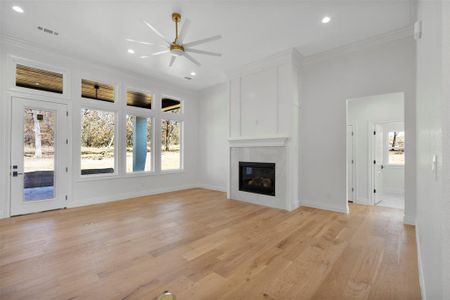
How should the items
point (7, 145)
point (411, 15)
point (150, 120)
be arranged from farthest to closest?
point (150, 120)
point (7, 145)
point (411, 15)

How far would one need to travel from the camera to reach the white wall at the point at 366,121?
4918 mm

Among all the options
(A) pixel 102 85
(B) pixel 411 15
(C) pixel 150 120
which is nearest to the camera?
(B) pixel 411 15

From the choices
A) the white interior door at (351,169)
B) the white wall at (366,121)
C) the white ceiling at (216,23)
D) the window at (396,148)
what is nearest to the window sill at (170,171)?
the white ceiling at (216,23)

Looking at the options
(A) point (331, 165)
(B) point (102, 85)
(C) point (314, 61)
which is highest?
(C) point (314, 61)

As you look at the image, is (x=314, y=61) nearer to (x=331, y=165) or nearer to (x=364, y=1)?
(x=364, y=1)

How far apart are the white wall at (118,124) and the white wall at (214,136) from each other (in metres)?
0.27

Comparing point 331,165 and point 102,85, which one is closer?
point 331,165

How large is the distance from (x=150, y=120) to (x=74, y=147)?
84.1 inches

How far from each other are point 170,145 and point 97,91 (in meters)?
2.57

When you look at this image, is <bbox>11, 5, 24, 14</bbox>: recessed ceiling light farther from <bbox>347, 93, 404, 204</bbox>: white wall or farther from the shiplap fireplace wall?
<bbox>347, 93, 404, 204</bbox>: white wall

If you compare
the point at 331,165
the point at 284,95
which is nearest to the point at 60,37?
the point at 284,95

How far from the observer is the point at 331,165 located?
4438 millimetres

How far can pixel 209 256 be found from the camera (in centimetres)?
247

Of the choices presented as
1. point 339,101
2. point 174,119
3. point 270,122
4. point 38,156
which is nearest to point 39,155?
point 38,156
